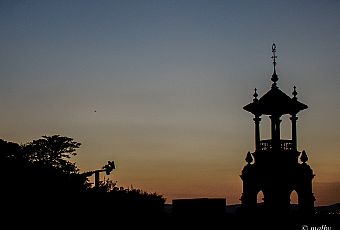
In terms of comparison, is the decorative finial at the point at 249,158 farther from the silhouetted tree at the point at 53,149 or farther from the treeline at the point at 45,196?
the silhouetted tree at the point at 53,149

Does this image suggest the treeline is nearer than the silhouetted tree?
Yes

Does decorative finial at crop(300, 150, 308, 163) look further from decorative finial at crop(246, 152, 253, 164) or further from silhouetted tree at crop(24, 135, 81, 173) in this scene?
silhouetted tree at crop(24, 135, 81, 173)

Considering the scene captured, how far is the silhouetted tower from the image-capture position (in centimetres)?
3284

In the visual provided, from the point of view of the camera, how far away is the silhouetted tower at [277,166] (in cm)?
3284

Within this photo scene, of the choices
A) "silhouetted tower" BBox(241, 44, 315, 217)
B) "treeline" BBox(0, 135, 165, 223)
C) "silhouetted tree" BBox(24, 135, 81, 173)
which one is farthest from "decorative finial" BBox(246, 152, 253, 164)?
"silhouetted tree" BBox(24, 135, 81, 173)

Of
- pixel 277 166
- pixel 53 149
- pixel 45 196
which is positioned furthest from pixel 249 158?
pixel 53 149

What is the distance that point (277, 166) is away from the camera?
108 feet

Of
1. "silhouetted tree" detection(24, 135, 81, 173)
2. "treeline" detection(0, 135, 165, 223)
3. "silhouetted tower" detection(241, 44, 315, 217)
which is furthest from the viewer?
"silhouetted tree" detection(24, 135, 81, 173)

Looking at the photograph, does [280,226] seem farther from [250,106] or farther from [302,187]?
[250,106]

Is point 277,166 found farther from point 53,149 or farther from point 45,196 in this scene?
point 53,149

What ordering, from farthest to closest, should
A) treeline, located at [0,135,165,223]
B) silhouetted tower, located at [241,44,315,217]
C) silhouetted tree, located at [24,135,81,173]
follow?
silhouetted tree, located at [24,135,81,173] < silhouetted tower, located at [241,44,315,217] < treeline, located at [0,135,165,223]

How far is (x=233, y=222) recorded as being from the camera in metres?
32.7

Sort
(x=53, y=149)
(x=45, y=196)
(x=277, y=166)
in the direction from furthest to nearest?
(x=53, y=149) → (x=277, y=166) → (x=45, y=196)

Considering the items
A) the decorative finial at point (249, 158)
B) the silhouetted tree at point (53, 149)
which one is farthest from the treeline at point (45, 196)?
the silhouetted tree at point (53, 149)
